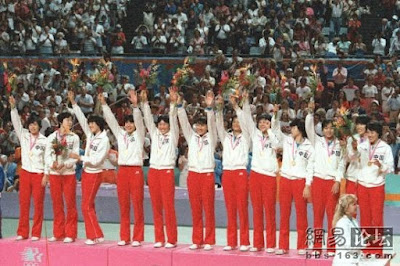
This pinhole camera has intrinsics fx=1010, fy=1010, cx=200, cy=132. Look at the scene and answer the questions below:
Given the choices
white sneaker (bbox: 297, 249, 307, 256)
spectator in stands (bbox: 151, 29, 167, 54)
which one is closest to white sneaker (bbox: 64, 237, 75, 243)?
white sneaker (bbox: 297, 249, 307, 256)

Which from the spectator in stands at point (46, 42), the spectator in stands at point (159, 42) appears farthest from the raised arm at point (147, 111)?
the spectator in stands at point (46, 42)

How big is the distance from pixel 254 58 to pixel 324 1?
2.53 metres

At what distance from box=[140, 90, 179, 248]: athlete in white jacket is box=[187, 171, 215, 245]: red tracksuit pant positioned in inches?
10.8

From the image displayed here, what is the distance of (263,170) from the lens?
11703mm

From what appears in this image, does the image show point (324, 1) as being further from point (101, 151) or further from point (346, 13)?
point (101, 151)

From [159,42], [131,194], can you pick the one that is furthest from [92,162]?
[159,42]

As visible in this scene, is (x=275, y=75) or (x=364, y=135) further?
(x=275, y=75)

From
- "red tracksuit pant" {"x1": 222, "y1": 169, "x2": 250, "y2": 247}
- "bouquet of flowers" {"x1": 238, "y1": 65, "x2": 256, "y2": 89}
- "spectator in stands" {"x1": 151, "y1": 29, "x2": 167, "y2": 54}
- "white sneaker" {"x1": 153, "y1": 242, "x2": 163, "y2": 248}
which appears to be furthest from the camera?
"spectator in stands" {"x1": 151, "y1": 29, "x2": 167, "y2": 54}

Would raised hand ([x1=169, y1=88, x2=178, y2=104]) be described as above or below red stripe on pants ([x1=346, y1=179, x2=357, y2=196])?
above

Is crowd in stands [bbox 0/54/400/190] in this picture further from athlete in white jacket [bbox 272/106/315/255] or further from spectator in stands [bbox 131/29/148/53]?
athlete in white jacket [bbox 272/106/315/255]

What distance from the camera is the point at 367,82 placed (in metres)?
18.2

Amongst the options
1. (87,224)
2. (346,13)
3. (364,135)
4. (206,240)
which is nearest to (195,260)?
(206,240)

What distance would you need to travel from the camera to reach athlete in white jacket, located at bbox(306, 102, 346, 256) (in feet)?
37.5

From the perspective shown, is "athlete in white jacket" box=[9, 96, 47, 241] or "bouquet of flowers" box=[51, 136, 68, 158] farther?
"athlete in white jacket" box=[9, 96, 47, 241]
